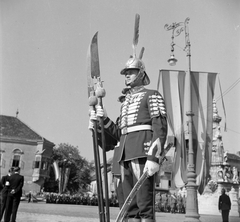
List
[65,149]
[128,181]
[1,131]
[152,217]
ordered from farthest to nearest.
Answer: [65,149] < [1,131] < [128,181] < [152,217]

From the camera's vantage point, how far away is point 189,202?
408 inches

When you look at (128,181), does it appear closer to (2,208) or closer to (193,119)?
(2,208)

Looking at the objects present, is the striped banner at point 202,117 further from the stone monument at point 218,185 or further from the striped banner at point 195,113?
the stone monument at point 218,185

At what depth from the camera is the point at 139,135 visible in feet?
11.4

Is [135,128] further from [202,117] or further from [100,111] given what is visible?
[202,117]

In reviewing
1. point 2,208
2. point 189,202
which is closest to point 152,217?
point 2,208

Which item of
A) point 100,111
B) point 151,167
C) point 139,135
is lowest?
point 151,167

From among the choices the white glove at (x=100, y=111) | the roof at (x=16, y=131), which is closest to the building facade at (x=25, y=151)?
the roof at (x=16, y=131)

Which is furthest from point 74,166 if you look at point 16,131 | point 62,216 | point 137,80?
point 137,80

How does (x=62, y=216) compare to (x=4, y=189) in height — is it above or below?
below

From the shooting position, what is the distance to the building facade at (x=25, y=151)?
37.8 metres

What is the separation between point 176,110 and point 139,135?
8022mm

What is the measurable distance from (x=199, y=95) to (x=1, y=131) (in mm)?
30320

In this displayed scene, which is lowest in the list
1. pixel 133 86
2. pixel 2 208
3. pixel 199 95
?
pixel 2 208
